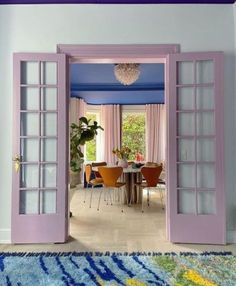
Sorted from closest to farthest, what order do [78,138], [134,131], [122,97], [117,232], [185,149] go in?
1. [185,149]
2. [117,232]
3. [78,138]
4. [122,97]
5. [134,131]

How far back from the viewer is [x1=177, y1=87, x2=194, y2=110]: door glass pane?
3.39 meters

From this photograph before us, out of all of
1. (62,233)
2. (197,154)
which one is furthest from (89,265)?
(197,154)

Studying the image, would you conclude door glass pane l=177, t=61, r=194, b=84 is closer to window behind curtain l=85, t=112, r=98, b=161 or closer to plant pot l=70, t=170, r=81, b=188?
plant pot l=70, t=170, r=81, b=188

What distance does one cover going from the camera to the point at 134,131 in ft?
29.0

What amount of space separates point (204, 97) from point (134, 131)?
5510 millimetres

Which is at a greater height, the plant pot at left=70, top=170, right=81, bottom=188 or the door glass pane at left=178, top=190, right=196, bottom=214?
the door glass pane at left=178, top=190, right=196, bottom=214

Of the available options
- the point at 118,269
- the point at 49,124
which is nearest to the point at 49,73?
the point at 49,124

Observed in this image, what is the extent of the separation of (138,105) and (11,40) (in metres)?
5.68

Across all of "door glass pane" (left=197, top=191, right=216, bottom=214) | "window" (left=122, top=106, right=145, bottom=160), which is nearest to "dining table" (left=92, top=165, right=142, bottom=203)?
"door glass pane" (left=197, top=191, right=216, bottom=214)

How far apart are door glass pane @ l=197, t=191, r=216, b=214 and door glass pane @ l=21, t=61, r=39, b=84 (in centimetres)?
241

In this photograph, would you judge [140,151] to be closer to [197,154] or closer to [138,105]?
[138,105]

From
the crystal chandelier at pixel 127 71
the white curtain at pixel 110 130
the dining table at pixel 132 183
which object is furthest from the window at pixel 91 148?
the crystal chandelier at pixel 127 71

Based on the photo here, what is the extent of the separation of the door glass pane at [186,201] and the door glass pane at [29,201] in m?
1.72

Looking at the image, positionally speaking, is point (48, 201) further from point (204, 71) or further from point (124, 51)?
point (204, 71)
